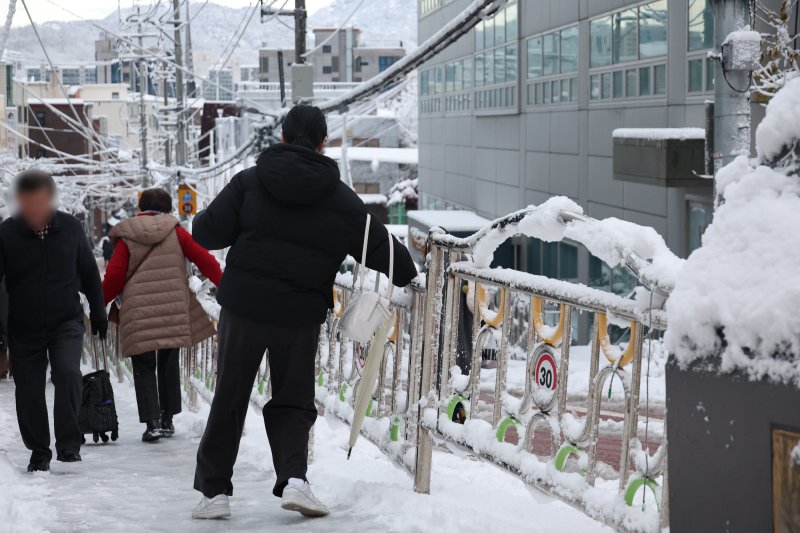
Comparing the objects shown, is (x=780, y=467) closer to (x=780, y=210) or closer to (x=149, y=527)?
(x=780, y=210)

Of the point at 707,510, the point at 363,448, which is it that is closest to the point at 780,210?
the point at 707,510

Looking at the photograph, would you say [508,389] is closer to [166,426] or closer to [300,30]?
[166,426]

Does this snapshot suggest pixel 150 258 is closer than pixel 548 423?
No

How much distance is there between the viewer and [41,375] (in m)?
6.89

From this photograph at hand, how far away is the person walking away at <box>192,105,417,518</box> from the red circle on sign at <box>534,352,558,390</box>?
37.4 inches

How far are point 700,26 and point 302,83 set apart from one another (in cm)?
856

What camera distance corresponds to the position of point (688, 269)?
2.81 meters

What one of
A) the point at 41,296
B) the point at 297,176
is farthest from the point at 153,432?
the point at 297,176

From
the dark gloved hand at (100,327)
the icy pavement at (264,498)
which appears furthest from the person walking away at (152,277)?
the icy pavement at (264,498)

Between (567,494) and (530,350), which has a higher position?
(530,350)

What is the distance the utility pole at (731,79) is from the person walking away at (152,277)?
12.6 feet

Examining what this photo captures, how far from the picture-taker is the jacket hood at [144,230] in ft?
26.5

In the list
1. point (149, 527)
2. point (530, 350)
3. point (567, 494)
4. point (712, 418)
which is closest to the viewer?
point (712, 418)

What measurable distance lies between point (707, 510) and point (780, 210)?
2.19 ft
